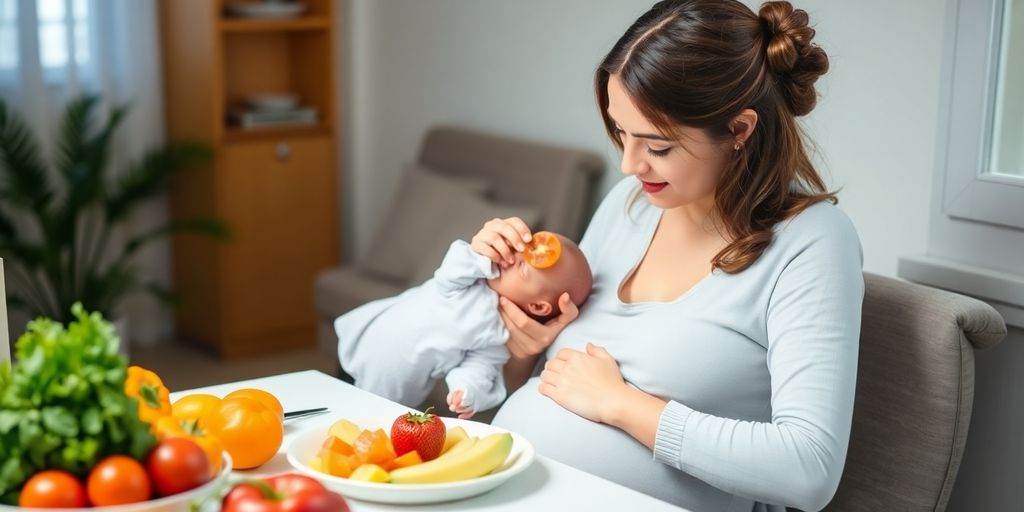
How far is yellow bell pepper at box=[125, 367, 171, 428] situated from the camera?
3.96 feet

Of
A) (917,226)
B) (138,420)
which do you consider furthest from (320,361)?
(138,420)

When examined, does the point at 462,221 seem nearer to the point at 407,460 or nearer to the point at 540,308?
the point at 540,308

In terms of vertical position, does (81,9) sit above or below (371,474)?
above

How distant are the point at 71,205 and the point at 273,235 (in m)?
0.77

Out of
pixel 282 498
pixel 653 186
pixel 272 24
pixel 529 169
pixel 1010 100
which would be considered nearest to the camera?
pixel 282 498

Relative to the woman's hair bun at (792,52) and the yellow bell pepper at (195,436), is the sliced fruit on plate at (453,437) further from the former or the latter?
the woman's hair bun at (792,52)

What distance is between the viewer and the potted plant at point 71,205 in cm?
→ 378

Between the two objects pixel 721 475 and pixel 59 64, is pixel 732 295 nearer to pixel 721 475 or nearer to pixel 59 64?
pixel 721 475

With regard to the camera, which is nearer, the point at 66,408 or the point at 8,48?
the point at 66,408

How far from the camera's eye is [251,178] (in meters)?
4.29

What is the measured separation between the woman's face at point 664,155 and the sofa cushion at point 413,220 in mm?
1866

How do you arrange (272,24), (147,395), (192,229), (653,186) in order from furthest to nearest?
(272,24) → (192,229) → (653,186) → (147,395)

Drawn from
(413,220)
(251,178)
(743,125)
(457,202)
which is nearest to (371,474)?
(743,125)

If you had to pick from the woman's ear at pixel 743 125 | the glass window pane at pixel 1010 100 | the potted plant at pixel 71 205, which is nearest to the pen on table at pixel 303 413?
the woman's ear at pixel 743 125
